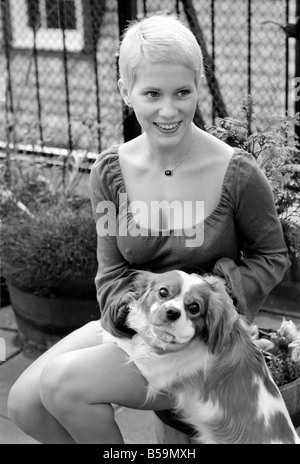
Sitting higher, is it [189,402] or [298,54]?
[298,54]

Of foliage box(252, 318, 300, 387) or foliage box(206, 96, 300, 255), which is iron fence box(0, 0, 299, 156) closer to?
foliage box(206, 96, 300, 255)

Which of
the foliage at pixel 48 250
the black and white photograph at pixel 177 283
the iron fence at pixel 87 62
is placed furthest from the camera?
the iron fence at pixel 87 62

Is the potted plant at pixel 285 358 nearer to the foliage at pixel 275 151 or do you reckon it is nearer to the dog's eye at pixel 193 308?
the foliage at pixel 275 151

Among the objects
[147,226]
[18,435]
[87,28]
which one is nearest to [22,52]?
[87,28]

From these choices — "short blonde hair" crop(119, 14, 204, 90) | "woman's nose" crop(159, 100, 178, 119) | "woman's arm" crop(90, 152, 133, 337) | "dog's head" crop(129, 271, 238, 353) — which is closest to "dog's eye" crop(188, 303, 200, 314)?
"dog's head" crop(129, 271, 238, 353)

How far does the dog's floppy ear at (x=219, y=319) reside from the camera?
2.03m

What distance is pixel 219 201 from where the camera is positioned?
2.23 m

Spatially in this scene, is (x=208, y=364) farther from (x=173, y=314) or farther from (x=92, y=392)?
(x=92, y=392)

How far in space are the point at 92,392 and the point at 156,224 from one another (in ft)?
1.59

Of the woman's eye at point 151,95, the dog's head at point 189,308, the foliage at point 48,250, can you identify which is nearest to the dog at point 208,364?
the dog's head at point 189,308

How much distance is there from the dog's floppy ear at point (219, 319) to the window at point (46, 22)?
3909mm

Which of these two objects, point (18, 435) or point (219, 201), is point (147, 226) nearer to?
point (219, 201)

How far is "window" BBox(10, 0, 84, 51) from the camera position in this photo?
5816 mm

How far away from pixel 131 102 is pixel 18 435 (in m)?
1.39
